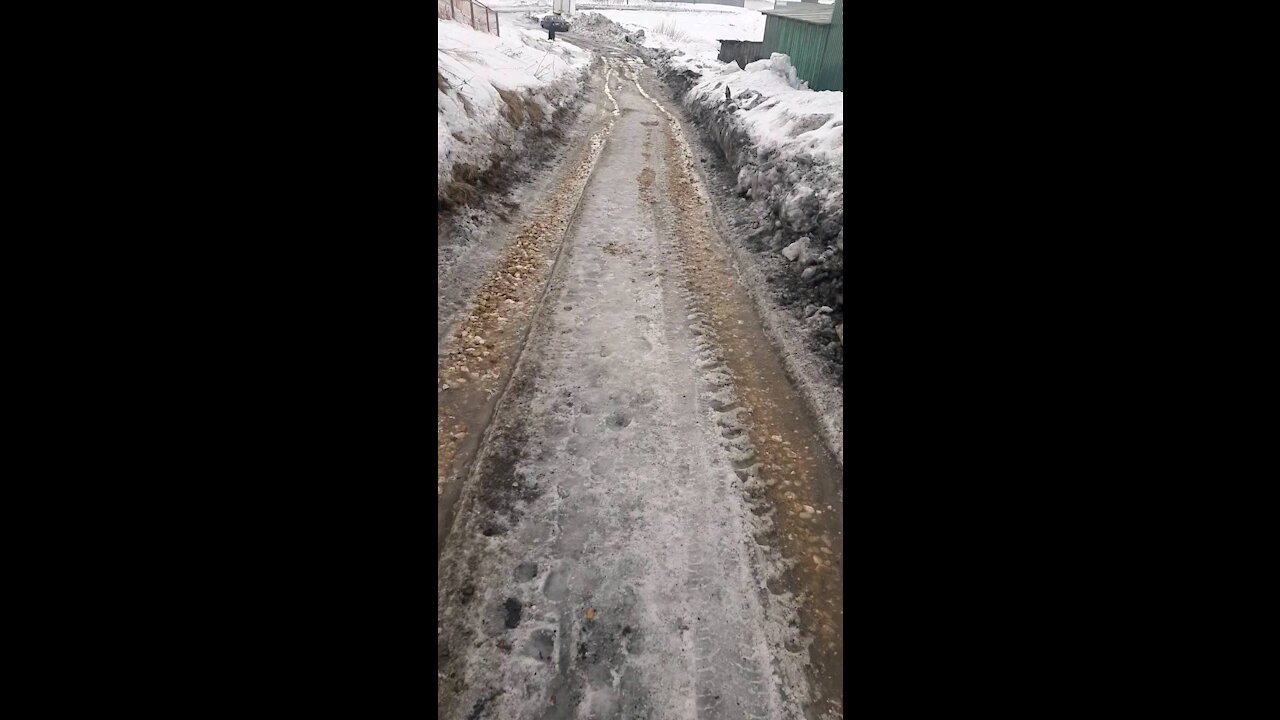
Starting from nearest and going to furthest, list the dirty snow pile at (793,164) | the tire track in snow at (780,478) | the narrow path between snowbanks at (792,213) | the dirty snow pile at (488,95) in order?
the tire track in snow at (780,478)
the narrow path between snowbanks at (792,213)
the dirty snow pile at (793,164)
the dirty snow pile at (488,95)

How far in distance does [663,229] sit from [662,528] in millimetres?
5408

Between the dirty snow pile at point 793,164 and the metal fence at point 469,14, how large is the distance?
28.4 feet

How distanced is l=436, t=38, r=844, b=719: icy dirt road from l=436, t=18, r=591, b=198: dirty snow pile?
2779 millimetres

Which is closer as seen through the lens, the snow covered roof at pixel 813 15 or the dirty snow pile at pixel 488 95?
the dirty snow pile at pixel 488 95

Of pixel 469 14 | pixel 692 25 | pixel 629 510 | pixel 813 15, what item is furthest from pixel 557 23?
pixel 629 510

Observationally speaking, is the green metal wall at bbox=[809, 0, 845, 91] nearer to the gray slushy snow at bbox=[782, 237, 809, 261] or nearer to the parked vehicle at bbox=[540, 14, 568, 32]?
the gray slushy snow at bbox=[782, 237, 809, 261]

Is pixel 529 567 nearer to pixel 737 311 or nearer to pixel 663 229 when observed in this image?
pixel 737 311

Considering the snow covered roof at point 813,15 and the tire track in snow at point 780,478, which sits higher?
the snow covered roof at point 813,15

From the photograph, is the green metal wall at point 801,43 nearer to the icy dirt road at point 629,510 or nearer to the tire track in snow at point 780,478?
the tire track in snow at point 780,478

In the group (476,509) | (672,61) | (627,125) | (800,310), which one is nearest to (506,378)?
(476,509)

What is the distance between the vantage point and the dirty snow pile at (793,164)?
20.9ft

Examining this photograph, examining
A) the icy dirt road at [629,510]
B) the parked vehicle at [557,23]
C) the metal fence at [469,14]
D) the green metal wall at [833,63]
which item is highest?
the parked vehicle at [557,23]

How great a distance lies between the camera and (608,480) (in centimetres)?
403

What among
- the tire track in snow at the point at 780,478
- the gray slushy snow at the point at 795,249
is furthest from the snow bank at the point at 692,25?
the tire track in snow at the point at 780,478
